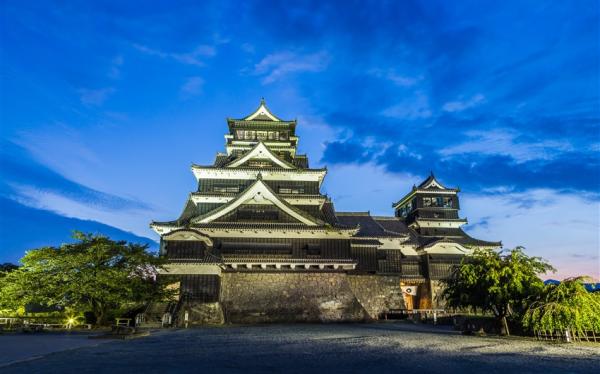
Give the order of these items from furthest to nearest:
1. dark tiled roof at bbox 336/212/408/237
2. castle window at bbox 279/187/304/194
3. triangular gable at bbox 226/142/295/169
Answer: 1. dark tiled roof at bbox 336/212/408/237
2. triangular gable at bbox 226/142/295/169
3. castle window at bbox 279/187/304/194

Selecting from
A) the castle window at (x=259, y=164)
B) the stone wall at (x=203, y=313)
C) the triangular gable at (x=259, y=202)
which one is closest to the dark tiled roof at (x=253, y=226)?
the triangular gable at (x=259, y=202)

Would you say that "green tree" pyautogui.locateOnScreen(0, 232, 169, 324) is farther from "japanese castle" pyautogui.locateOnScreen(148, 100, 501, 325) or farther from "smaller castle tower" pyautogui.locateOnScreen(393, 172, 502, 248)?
"smaller castle tower" pyautogui.locateOnScreen(393, 172, 502, 248)

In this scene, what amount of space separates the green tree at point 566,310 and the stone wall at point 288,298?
37.3 ft

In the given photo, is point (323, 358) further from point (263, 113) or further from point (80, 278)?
point (263, 113)

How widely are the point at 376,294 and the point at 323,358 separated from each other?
59.3ft

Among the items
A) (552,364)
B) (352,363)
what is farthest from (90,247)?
(552,364)

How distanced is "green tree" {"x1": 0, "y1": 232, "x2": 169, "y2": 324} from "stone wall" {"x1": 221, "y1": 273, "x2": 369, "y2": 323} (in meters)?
5.82

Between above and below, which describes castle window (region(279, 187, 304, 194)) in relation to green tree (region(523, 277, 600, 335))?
above

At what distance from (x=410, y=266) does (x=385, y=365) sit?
87.3 ft

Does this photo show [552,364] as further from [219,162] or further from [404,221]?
[404,221]

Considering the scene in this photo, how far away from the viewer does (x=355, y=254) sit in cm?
2589

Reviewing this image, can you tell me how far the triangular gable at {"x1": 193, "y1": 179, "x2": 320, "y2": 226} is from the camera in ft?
73.7

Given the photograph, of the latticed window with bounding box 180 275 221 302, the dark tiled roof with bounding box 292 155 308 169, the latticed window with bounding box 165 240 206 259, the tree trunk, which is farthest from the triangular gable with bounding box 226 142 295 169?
the tree trunk

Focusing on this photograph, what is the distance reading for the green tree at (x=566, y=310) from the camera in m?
10.9
